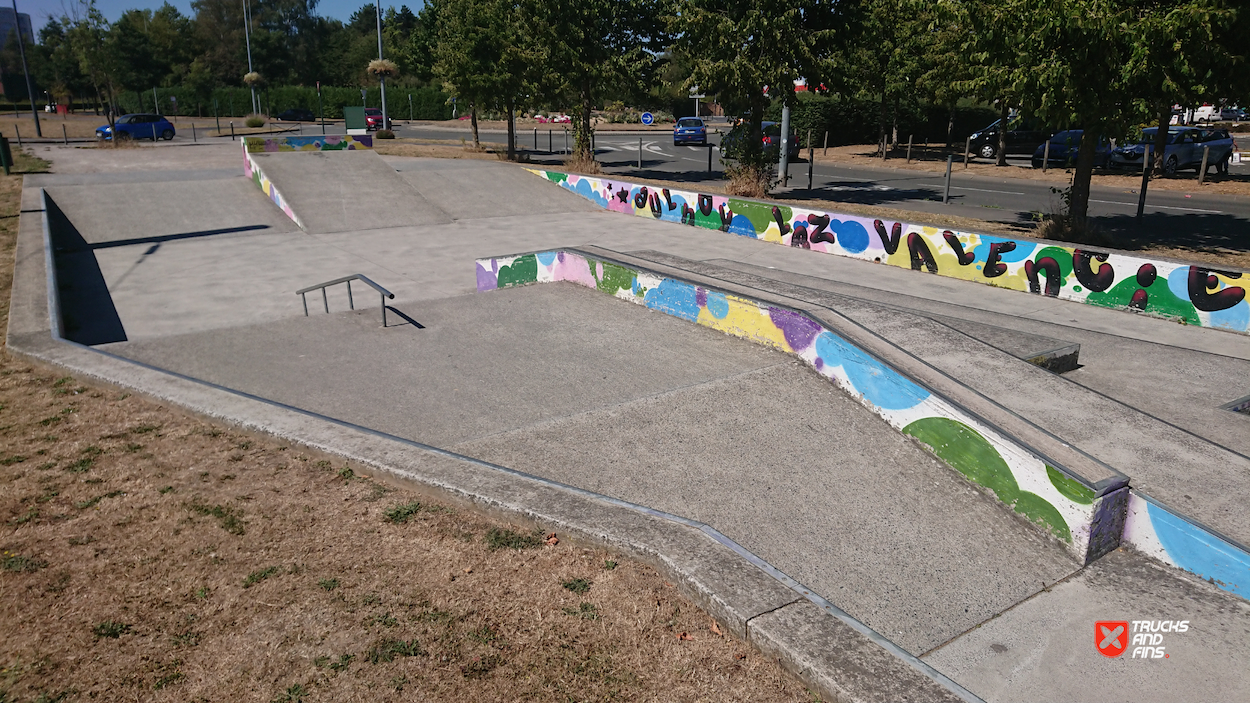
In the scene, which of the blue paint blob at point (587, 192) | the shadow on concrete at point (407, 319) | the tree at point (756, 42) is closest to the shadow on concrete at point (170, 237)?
the blue paint blob at point (587, 192)

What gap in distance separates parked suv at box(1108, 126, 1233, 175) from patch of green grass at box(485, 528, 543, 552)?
31.3 m

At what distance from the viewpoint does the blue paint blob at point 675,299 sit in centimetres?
1098

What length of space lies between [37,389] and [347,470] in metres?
4.14

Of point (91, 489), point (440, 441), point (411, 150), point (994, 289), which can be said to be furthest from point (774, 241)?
point (411, 150)

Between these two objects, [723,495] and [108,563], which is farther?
[723,495]

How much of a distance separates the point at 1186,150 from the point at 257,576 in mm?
34735

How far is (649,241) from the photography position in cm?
1823

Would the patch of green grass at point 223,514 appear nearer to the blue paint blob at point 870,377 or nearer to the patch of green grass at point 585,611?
the patch of green grass at point 585,611

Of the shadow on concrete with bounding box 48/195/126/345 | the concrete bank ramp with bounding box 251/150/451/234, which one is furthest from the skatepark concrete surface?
the concrete bank ramp with bounding box 251/150/451/234

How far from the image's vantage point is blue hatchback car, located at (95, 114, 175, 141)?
4206cm

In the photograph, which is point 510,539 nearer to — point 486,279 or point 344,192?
point 486,279

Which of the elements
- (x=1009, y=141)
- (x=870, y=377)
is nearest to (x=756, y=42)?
(x=870, y=377)

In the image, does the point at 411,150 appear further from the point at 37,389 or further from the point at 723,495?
the point at 723,495

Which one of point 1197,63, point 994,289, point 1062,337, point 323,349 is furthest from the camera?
point 994,289
